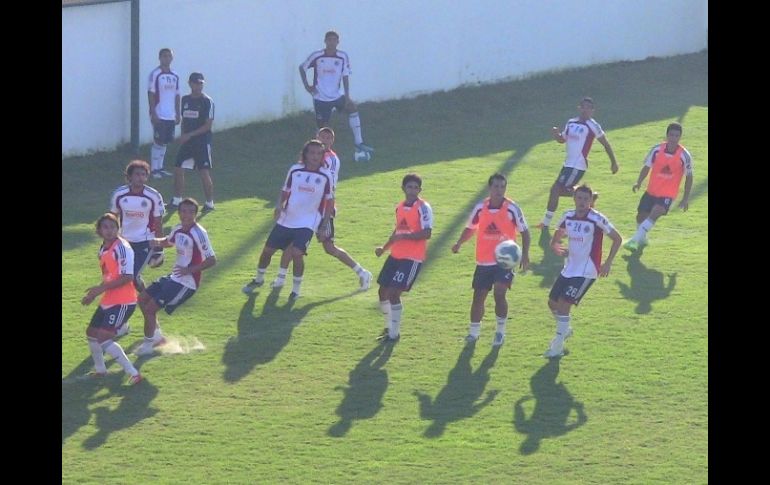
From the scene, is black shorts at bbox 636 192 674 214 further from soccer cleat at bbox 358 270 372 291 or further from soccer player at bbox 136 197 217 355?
soccer player at bbox 136 197 217 355

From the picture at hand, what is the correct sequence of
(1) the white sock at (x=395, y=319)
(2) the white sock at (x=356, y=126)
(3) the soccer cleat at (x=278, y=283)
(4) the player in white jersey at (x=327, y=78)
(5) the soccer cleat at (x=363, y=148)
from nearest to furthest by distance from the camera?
(1) the white sock at (x=395, y=319), (3) the soccer cleat at (x=278, y=283), (4) the player in white jersey at (x=327, y=78), (2) the white sock at (x=356, y=126), (5) the soccer cleat at (x=363, y=148)

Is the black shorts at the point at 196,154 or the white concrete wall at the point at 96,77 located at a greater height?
the white concrete wall at the point at 96,77

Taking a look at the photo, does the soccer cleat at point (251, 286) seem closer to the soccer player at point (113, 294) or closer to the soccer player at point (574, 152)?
the soccer player at point (113, 294)

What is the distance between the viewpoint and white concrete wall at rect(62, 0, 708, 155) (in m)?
19.9

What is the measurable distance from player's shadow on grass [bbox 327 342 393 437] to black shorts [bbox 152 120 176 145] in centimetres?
706

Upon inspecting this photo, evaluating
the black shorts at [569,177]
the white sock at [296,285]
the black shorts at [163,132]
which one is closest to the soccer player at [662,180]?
the black shorts at [569,177]

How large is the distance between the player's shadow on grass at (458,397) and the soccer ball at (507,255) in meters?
0.89

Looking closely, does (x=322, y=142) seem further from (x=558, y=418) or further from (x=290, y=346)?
(x=558, y=418)

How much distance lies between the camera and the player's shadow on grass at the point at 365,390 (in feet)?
35.3

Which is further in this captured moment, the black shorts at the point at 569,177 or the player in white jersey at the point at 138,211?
the black shorts at the point at 569,177

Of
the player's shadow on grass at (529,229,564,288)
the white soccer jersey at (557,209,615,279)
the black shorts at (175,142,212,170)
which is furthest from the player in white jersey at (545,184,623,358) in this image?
the black shorts at (175,142,212,170)

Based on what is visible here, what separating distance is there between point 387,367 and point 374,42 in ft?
38.8

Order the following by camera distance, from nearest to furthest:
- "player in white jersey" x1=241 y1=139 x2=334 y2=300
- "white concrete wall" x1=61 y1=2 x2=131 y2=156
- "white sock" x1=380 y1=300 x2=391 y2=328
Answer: "white sock" x1=380 y1=300 x2=391 y2=328
"player in white jersey" x1=241 y1=139 x2=334 y2=300
"white concrete wall" x1=61 y1=2 x2=131 y2=156
